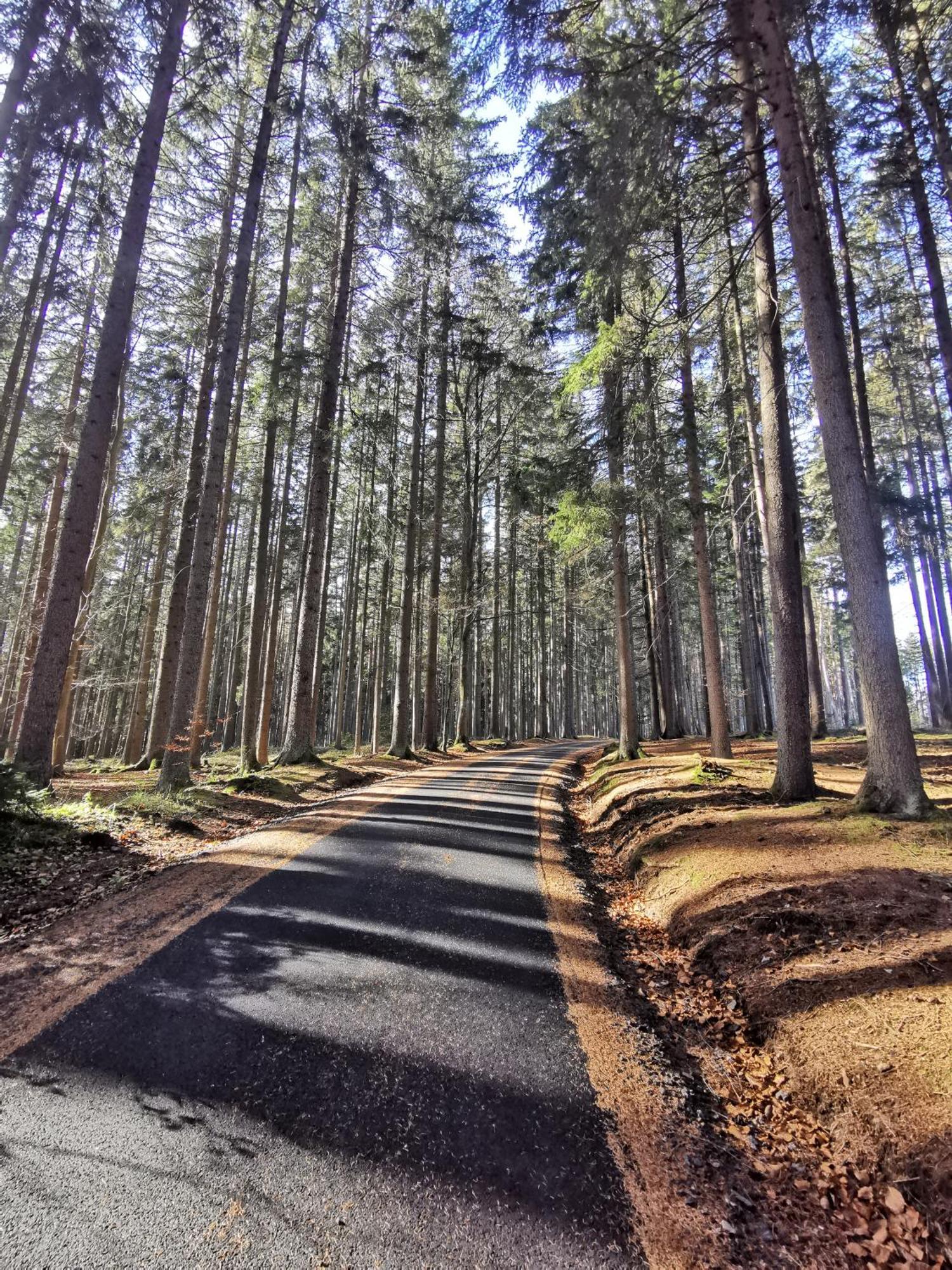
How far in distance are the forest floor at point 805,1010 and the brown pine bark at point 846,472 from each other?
0.51 meters

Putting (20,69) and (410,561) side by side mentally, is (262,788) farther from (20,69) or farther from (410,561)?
(20,69)

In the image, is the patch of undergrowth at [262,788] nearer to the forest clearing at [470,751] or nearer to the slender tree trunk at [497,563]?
the forest clearing at [470,751]

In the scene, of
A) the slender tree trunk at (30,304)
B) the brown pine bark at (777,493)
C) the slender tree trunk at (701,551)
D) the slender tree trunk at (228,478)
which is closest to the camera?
the brown pine bark at (777,493)

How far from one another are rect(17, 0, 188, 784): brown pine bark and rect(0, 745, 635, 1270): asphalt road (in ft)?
16.1

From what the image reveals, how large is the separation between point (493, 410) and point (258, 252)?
1097 centimetres

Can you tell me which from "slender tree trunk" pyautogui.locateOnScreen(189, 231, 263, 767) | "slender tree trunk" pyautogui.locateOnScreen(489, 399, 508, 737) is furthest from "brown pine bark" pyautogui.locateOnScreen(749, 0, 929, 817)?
"slender tree trunk" pyautogui.locateOnScreen(489, 399, 508, 737)

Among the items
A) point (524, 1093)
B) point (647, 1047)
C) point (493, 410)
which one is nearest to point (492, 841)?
point (647, 1047)

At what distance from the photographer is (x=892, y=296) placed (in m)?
15.6

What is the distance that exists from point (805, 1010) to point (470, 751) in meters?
19.6

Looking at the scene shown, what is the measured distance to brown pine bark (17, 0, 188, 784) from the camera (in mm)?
6996

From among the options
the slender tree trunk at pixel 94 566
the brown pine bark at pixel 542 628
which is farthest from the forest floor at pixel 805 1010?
the brown pine bark at pixel 542 628

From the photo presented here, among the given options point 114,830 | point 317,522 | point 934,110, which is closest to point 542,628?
point 317,522

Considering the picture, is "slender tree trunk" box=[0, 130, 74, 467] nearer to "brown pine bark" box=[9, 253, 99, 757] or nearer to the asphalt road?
"brown pine bark" box=[9, 253, 99, 757]

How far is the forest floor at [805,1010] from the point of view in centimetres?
200
